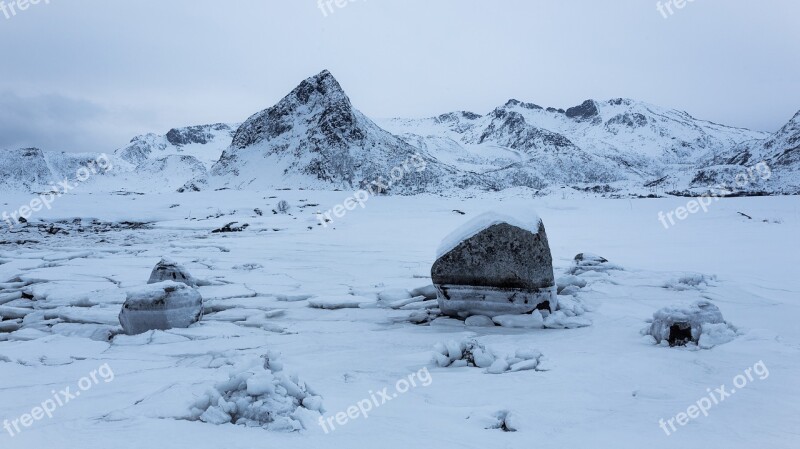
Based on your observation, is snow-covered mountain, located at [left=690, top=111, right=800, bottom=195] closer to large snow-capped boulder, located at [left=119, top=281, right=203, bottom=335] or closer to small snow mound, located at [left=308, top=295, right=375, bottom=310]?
small snow mound, located at [left=308, top=295, right=375, bottom=310]

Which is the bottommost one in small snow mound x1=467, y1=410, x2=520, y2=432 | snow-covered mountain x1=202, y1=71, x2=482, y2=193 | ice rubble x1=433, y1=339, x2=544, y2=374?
ice rubble x1=433, y1=339, x2=544, y2=374

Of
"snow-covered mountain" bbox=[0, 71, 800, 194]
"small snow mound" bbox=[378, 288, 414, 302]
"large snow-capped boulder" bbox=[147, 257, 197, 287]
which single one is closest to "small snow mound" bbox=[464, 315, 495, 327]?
"small snow mound" bbox=[378, 288, 414, 302]

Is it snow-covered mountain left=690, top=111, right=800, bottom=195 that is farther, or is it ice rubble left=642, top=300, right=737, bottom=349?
snow-covered mountain left=690, top=111, right=800, bottom=195

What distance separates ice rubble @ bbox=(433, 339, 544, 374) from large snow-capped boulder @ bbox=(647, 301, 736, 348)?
0.95 meters

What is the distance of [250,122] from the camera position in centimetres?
4175

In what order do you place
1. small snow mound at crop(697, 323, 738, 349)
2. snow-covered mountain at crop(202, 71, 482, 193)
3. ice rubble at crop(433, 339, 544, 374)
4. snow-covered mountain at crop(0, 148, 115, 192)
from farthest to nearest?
snow-covered mountain at crop(0, 148, 115, 192), snow-covered mountain at crop(202, 71, 482, 193), small snow mound at crop(697, 323, 738, 349), ice rubble at crop(433, 339, 544, 374)

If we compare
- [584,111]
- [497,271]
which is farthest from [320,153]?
[584,111]

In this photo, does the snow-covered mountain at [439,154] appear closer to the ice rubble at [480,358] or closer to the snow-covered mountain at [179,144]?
the snow-covered mountain at [179,144]

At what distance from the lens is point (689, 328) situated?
3.33m

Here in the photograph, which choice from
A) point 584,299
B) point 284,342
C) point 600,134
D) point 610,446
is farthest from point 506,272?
point 600,134

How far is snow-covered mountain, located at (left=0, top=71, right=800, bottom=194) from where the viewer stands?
35438 mm

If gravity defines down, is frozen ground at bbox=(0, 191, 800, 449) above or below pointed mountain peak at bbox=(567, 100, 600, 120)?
below

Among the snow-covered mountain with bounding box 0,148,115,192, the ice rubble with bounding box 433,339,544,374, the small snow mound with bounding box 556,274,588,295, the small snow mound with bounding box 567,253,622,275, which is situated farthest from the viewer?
the snow-covered mountain with bounding box 0,148,115,192

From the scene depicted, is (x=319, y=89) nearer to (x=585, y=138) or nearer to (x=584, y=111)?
(x=585, y=138)
